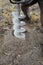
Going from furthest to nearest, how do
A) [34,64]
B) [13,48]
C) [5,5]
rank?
1. [5,5]
2. [13,48]
3. [34,64]

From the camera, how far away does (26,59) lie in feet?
7.69

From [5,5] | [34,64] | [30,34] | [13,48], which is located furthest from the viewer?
[5,5]

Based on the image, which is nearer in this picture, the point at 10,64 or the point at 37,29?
the point at 10,64

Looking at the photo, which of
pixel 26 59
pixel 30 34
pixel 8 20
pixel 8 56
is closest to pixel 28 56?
pixel 26 59

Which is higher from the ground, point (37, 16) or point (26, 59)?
point (37, 16)

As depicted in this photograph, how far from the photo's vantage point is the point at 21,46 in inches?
100

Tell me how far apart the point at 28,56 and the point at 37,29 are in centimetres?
55

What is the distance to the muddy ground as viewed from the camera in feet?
7.67

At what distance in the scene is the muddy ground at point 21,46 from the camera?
2.34 meters

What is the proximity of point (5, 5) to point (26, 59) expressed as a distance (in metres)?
1.40

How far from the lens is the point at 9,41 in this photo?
2.65 meters

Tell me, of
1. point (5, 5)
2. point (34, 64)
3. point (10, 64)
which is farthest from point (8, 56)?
point (5, 5)

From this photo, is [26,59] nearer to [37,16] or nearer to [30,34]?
[30,34]

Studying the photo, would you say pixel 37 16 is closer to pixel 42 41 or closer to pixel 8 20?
pixel 8 20
